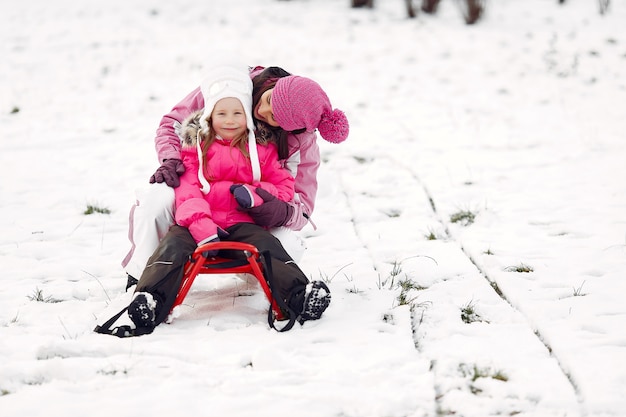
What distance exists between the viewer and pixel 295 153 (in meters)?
3.45

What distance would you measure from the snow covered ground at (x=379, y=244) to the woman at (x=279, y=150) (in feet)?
1.12

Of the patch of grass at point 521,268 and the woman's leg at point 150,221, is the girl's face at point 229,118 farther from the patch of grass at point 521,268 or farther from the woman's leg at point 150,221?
the patch of grass at point 521,268

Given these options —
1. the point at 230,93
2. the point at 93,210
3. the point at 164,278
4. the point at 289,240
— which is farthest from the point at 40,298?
the point at 93,210

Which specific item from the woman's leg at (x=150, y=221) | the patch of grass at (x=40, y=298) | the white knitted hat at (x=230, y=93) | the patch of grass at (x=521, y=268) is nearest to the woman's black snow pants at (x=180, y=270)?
the woman's leg at (x=150, y=221)

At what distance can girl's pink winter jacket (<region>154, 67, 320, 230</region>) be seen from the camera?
339 centimetres

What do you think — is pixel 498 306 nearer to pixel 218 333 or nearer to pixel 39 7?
pixel 218 333

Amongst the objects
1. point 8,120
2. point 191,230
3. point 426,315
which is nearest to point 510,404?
point 426,315

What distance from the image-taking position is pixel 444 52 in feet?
31.7

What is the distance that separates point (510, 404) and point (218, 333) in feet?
4.06

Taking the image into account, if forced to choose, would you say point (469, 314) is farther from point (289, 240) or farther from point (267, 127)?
point (267, 127)

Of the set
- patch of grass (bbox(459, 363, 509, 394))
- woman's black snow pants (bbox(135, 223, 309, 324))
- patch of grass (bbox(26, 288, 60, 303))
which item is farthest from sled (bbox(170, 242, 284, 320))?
patch of grass (bbox(459, 363, 509, 394))

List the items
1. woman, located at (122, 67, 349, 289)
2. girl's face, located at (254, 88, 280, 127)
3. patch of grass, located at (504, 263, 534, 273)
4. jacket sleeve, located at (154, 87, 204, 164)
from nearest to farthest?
1. woman, located at (122, 67, 349, 289)
2. girl's face, located at (254, 88, 280, 127)
3. jacket sleeve, located at (154, 87, 204, 164)
4. patch of grass, located at (504, 263, 534, 273)

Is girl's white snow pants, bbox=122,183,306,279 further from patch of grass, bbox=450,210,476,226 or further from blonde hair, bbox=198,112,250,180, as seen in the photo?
patch of grass, bbox=450,210,476,226

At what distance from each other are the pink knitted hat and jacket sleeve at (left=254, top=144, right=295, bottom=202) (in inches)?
7.4
